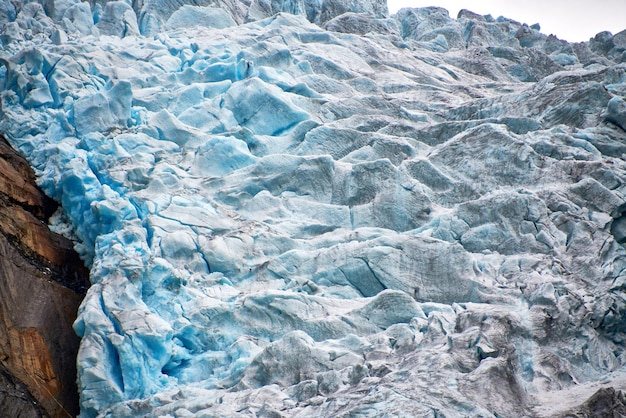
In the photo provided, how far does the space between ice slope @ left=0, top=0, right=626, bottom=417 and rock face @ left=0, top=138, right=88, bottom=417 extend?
0.44m

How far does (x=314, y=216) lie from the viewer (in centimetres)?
1017

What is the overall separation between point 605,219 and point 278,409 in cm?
536

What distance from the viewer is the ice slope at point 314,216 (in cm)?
733

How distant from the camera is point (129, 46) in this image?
1409 centimetres

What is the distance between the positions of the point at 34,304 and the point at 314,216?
154 inches

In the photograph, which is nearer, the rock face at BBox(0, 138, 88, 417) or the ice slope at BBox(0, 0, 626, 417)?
the ice slope at BBox(0, 0, 626, 417)

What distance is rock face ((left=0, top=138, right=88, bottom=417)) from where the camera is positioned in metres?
8.14

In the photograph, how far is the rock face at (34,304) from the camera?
8.14 m

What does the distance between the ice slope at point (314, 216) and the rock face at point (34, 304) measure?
439mm

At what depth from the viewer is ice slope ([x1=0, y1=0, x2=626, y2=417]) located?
24.1ft

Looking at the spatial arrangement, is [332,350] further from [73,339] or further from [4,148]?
[4,148]

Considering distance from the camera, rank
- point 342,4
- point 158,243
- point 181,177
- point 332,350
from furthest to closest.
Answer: point 342,4 → point 181,177 → point 158,243 → point 332,350

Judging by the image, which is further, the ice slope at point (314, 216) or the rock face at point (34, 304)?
the rock face at point (34, 304)

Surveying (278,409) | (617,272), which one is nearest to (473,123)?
(617,272)
